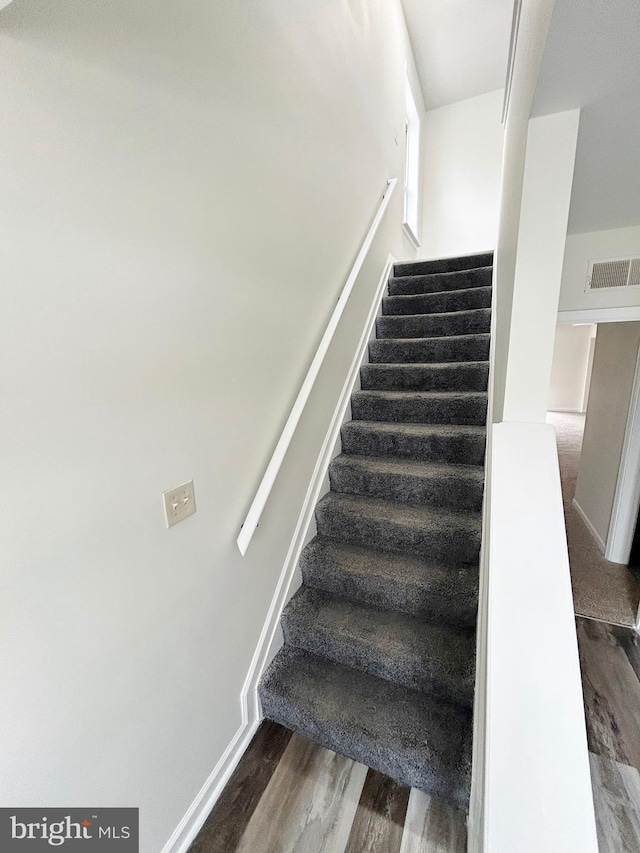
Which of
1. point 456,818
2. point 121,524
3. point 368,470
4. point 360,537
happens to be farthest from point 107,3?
point 456,818

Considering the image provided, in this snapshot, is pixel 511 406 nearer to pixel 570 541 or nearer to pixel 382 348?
pixel 382 348

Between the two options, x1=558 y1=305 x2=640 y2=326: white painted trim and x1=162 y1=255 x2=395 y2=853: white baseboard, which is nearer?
x1=162 y1=255 x2=395 y2=853: white baseboard

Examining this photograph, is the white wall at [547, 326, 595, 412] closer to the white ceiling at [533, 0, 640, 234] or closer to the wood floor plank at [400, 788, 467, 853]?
the white ceiling at [533, 0, 640, 234]

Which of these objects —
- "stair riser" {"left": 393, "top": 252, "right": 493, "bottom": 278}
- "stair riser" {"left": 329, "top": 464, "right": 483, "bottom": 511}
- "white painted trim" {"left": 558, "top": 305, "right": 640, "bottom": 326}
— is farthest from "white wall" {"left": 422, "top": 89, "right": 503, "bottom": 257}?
"stair riser" {"left": 329, "top": 464, "right": 483, "bottom": 511}

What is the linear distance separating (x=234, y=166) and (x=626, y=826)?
2535 mm

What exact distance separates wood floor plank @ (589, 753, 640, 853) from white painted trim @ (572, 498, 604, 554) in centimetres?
185

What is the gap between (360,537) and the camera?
1811 millimetres

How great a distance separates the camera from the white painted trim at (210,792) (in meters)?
1.07

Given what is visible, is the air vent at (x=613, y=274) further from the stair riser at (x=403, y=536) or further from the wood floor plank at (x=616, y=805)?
the wood floor plank at (x=616, y=805)

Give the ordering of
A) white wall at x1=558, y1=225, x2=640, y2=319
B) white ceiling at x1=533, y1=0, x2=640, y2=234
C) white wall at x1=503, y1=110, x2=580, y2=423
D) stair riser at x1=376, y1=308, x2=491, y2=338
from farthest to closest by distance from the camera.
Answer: stair riser at x1=376, y1=308, x2=491, y2=338 < white wall at x1=558, y1=225, x2=640, y2=319 < white wall at x1=503, y1=110, x2=580, y2=423 < white ceiling at x1=533, y1=0, x2=640, y2=234

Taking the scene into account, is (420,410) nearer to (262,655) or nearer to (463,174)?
(262,655)

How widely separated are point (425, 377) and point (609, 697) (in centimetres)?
183

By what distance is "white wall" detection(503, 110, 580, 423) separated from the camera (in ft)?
2.91

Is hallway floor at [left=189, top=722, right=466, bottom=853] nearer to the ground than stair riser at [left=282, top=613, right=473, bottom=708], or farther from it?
nearer to the ground
